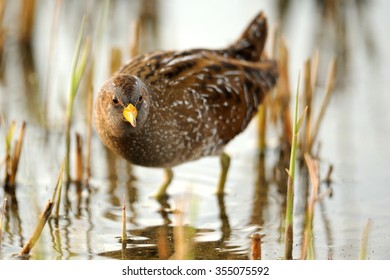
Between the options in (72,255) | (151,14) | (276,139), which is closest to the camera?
(72,255)

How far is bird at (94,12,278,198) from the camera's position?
603 centimetres

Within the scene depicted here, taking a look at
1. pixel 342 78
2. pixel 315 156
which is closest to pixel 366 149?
pixel 315 156

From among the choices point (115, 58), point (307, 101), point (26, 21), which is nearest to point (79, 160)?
point (115, 58)

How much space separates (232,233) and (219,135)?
895 mm

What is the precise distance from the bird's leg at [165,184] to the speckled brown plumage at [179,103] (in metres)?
0.36

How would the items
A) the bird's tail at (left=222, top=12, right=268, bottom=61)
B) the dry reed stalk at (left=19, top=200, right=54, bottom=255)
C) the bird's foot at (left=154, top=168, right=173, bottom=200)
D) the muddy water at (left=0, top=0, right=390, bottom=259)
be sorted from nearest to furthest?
1. the dry reed stalk at (left=19, top=200, right=54, bottom=255)
2. the muddy water at (left=0, top=0, right=390, bottom=259)
3. the bird's foot at (left=154, top=168, right=173, bottom=200)
4. the bird's tail at (left=222, top=12, right=268, bottom=61)

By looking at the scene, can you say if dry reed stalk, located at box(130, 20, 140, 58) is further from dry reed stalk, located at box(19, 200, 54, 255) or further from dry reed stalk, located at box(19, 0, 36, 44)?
dry reed stalk, located at box(19, 200, 54, 255)

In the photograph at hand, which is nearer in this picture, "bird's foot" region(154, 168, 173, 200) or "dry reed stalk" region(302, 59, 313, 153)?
"bird's foot" region(154, 168, 173, 200)

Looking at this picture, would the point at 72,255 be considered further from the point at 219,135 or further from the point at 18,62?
the point at 18,62

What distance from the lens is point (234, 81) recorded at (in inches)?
271

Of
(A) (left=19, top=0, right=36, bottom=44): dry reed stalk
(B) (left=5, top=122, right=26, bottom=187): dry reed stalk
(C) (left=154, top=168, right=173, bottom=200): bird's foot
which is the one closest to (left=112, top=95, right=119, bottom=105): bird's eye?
(B) (left=5, top=122, right=26, bottom=187): dry reed stalk

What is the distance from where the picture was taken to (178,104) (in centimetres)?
645

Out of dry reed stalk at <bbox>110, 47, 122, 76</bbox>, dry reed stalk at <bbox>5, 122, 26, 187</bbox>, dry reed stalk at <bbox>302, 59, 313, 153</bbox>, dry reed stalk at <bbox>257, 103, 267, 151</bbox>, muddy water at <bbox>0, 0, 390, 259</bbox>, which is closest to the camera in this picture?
muddy water at <bbox>0, 0, 390, 259</bbox>

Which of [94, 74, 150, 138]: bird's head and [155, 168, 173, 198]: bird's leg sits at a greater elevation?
[94, 74, 150, 138]: bird's head
